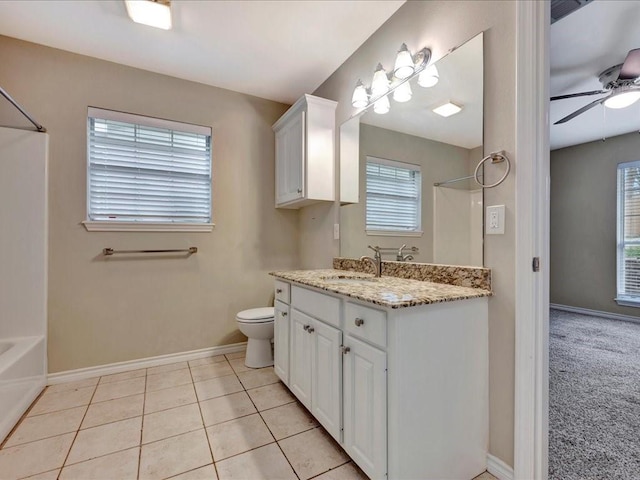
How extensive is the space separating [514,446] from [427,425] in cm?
42

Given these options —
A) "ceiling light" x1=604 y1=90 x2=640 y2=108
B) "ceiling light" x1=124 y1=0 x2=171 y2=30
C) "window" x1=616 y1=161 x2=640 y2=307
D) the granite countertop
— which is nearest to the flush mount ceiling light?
the granite countertop

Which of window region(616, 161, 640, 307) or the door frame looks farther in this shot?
window region(616, 161, 640, 307)

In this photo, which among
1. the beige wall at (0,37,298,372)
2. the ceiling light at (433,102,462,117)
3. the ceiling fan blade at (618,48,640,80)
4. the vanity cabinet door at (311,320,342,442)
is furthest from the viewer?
the beige wall at (0,37,298,372)

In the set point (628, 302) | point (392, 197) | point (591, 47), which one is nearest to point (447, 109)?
point (392, 197)

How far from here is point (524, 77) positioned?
4.11ft

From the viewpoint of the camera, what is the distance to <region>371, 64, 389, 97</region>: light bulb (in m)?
1.93

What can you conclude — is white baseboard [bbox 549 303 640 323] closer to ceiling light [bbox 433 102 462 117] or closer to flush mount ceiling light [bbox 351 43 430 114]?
ceiling light [bbox 433 102 462 117]

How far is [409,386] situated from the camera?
1.15 meters

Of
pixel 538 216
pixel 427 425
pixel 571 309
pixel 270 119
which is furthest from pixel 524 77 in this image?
pixel 571 309

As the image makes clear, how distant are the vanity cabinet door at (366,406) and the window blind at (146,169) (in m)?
2.00

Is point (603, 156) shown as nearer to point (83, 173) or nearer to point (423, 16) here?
point (423, 16)

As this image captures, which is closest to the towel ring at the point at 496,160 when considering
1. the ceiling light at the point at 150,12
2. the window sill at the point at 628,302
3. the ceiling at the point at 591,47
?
the ceiling at the point at 591,47

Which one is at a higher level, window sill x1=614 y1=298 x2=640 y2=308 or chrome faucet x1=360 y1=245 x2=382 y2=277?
chrome faucet x1=360 y1=245 x2=382 y2=277

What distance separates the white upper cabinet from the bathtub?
208 cm
